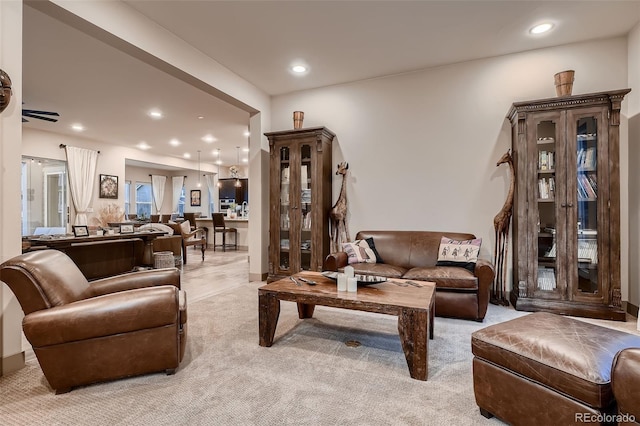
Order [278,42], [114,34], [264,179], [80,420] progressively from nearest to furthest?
[80,420] → [114,34] → [278,42] → [264,179]

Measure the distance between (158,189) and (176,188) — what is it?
2.20 feet

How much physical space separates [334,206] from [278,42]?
2.21 m

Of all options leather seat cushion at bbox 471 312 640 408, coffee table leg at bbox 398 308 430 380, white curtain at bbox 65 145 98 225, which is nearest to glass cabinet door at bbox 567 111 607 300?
leather seat cushion at bbox 471 312 640 408

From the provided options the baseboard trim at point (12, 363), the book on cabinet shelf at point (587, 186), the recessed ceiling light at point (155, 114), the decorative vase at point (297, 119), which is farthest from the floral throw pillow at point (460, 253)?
the recessed ceiling light at point (155, 114)

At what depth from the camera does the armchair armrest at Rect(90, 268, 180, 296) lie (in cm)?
223

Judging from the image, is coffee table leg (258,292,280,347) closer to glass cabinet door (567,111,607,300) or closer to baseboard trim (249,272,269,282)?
baseboard trim (249,272,269,282)

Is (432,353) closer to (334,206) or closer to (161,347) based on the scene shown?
(161,347)

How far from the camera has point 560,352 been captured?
1.32 metres

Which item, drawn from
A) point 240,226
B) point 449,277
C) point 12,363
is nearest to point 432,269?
point 449,277

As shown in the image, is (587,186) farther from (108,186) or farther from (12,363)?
(108,186)

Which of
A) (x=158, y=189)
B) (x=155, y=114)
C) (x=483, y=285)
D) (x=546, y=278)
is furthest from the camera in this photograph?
(x=158, y=189)

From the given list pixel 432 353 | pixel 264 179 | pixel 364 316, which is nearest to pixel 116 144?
pixel 264 179

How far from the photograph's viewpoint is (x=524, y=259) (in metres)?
3.27

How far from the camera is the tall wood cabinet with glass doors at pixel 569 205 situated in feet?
9.84
